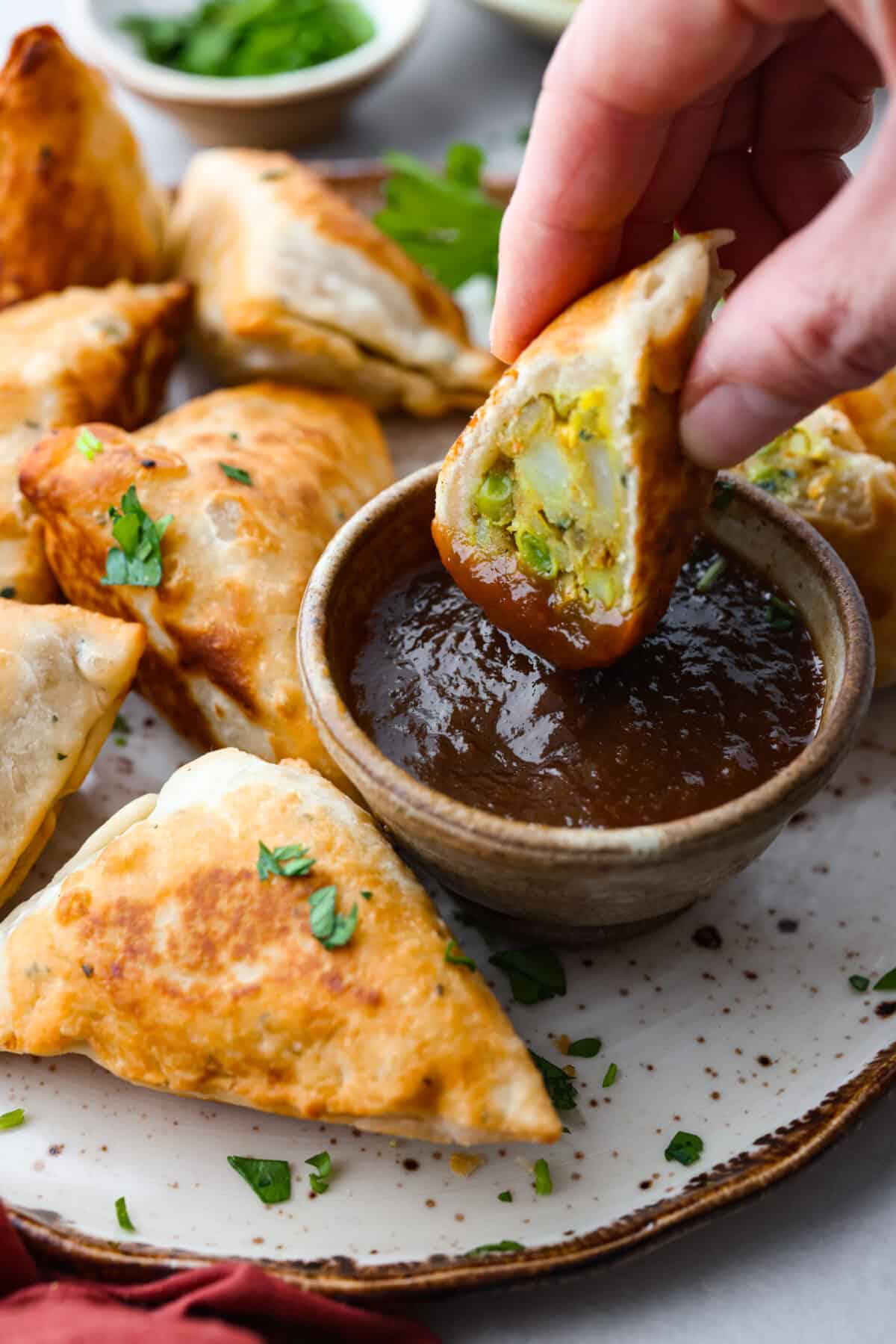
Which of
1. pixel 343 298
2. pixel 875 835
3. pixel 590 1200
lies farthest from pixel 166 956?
pixel 343 298

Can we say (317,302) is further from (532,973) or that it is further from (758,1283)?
(758,1283)

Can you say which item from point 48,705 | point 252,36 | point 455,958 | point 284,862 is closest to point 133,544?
point 48,705

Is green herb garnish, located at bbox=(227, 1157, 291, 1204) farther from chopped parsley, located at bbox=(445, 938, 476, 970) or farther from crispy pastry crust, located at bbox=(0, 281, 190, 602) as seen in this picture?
crispy pastry crust, located at bbox=(0, 281, 190, 602)

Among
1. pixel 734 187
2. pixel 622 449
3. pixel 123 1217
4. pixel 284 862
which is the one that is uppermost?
pixel 734 187

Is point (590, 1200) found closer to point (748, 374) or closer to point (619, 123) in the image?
point (748, 374)

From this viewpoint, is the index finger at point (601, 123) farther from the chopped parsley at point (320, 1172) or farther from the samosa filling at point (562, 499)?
the chopped parsley at point (320, 1172)

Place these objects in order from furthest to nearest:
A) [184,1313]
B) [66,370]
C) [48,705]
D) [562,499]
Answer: [66,370]
[48,705]
[562,499]
[184,1313]
